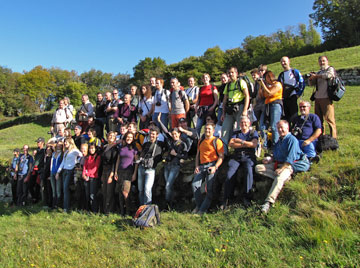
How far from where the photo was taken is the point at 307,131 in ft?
16.5

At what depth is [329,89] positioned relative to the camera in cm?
572

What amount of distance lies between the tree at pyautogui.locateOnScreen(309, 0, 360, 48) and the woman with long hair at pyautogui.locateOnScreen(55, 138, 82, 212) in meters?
42.2

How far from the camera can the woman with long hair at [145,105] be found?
25.1 feet

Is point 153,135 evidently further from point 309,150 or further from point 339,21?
point 339,21

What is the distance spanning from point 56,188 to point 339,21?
4940 cm

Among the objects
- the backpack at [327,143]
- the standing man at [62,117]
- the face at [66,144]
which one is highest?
the standing man at [62,117]

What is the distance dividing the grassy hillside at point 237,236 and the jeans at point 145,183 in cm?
62

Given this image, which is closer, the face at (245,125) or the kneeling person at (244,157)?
the kneeling person at (244,157)

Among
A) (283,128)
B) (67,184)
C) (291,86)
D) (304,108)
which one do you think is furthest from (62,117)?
(304,108)

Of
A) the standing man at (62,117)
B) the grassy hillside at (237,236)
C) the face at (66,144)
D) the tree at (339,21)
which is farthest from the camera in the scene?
the tree at (339,21)

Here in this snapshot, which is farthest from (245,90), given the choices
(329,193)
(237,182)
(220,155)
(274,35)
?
(274,35)

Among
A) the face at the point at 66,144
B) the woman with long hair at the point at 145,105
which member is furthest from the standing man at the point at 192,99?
the face at the point at 66,144

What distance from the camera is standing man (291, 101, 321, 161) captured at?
4.91 m

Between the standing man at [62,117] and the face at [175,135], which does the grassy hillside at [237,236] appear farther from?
the standing man at [62,117]
